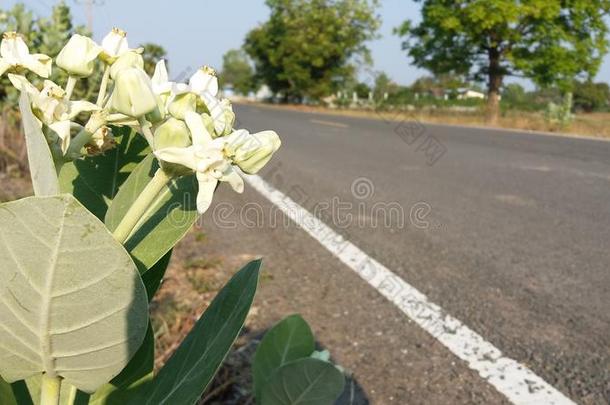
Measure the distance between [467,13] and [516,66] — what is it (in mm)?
2608

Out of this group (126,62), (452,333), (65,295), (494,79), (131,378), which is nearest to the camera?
(65,295)

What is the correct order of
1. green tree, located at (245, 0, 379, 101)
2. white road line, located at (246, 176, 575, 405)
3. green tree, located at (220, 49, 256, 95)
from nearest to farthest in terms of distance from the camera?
white road line, located at (246, 176, 575, 405), green tree, located at (245, 0, 379, 101), green tree, located at (220, 49, 256, 95)

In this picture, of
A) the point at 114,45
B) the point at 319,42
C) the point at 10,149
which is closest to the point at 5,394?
the point at 114,45

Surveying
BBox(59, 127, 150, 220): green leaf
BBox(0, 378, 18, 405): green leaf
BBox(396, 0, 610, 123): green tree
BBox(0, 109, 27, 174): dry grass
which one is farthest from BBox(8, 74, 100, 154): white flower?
BBox(396, 0, 610, 123): green tree

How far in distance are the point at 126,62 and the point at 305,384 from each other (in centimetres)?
54

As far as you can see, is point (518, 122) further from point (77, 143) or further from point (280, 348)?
point (77, 143)

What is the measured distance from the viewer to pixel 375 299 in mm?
2535

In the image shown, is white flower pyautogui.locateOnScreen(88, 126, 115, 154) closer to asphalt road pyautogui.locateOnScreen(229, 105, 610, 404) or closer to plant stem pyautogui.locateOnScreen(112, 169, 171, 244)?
plant stem pyautogui.locateOnScreen(112, 169, 171, 244)

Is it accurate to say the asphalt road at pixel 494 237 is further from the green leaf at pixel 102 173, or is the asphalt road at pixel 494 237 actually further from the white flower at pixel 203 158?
the white flower at pixel 203 158

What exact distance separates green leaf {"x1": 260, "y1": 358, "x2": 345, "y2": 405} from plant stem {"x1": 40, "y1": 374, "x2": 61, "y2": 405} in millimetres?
343

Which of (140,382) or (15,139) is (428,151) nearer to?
(15,139)

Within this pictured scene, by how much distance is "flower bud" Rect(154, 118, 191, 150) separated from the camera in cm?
65

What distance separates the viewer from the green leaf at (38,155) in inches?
24.4

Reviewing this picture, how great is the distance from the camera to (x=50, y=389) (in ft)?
2.46
